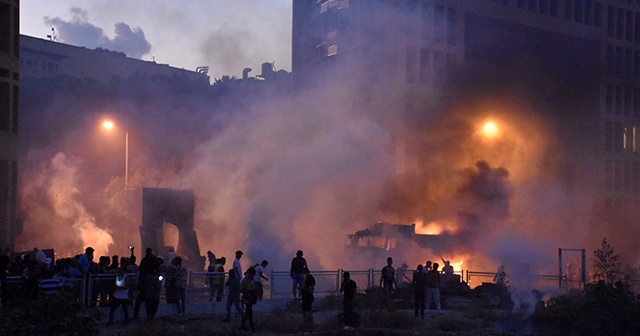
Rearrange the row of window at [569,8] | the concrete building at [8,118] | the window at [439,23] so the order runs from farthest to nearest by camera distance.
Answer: the row of window at [569,8] < the window at [439,23] < the concrete building at [8,118]

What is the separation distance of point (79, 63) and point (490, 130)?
3881 centimetres

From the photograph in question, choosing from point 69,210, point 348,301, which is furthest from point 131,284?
point 69,210

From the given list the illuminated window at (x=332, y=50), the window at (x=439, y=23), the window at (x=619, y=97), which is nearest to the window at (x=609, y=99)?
the window at (x=619, y=97)

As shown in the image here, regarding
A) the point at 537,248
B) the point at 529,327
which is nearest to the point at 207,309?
the point at 529,327

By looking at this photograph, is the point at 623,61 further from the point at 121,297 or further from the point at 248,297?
the point at 121,297

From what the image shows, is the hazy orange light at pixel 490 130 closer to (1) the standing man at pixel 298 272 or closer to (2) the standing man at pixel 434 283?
(2) the standing man at pixel 434 283

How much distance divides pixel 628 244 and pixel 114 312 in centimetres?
3879

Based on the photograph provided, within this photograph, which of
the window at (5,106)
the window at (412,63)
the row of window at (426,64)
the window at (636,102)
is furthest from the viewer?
the window at (636,102)

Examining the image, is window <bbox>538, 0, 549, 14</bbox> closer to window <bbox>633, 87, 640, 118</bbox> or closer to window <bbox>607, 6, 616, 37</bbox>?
window <bbox>607, 6, 616, 37</bbox>

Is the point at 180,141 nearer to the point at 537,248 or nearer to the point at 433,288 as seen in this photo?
the point at 537,248

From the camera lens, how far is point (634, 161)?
181 ft

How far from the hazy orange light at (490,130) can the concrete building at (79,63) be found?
23974 millimetres

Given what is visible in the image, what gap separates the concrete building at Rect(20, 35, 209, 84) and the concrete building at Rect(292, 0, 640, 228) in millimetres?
22817

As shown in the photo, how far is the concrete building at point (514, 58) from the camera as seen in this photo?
41.6 metres
